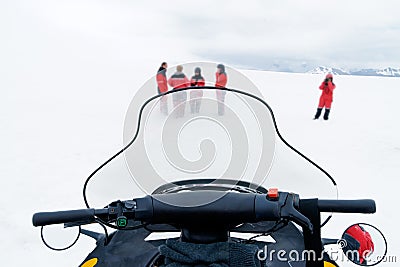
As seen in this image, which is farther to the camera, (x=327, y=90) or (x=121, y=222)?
(x=327, y=90)

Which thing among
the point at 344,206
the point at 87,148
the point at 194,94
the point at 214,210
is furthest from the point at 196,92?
the point at 87,148

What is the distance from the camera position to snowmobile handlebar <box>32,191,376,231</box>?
3.48 ft

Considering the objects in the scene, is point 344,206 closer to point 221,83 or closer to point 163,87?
point 221,83

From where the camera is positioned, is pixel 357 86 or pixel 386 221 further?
pixel 357 86

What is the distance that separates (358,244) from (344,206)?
451mm

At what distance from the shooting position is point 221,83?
4.97ft

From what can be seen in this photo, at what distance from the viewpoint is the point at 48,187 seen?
4770 mm

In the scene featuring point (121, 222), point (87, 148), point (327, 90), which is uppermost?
point (327, 90)

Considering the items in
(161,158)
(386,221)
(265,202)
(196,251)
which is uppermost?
(161,158)

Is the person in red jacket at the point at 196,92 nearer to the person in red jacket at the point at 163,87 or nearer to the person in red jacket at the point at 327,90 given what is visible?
the person in red jacket at the point at 163,87

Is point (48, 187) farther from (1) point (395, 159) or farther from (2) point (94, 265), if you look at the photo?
(1) point (395, 159)

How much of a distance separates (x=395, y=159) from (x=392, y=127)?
3479 millimetres

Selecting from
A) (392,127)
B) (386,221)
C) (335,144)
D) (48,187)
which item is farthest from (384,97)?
(48,187)

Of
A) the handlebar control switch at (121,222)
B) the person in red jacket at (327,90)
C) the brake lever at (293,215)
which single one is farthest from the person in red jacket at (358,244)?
the person in red jacket at (327,90)
